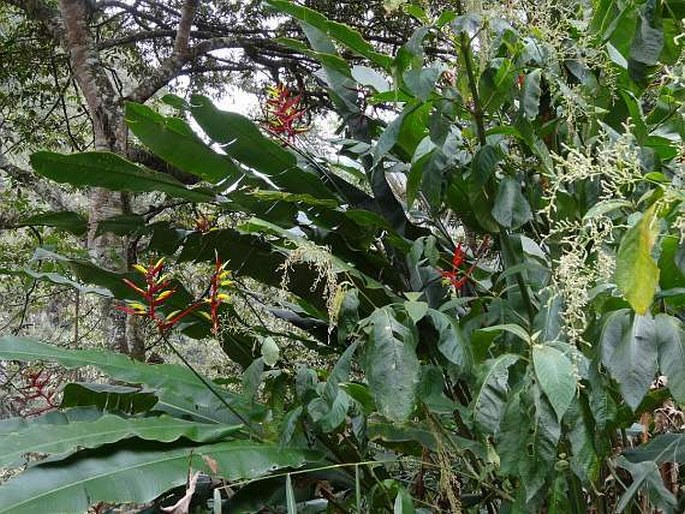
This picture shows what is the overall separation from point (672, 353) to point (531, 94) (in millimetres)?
552

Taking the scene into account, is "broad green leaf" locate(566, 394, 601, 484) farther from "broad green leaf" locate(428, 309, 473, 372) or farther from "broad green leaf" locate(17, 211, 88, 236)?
"broad green leaf" locate(17, 211, 88, 236)

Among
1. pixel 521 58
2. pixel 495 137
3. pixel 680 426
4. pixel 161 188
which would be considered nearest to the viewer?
pixel 521 58

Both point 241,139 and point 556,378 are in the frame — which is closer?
point 556,378

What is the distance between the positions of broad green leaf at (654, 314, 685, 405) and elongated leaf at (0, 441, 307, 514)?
0.67m

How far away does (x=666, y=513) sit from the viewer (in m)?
1.19

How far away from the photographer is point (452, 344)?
1.24 metres

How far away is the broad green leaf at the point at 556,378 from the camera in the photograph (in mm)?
879

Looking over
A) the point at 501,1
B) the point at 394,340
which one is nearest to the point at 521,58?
the point at 501,1

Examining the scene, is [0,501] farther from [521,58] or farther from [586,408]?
[521,58]

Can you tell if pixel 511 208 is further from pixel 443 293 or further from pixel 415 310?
pixel 443 293

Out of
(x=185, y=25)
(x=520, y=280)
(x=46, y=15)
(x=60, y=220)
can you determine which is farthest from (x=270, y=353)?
(x=46, y=15)

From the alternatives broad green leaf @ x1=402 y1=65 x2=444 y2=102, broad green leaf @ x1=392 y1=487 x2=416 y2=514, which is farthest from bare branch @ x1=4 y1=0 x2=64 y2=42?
broad green leaf @ x1=392 y1=487 x2=416 y2=514

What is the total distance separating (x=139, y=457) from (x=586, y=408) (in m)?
0.73

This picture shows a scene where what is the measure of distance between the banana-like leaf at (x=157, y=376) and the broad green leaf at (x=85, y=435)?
0.77ft
